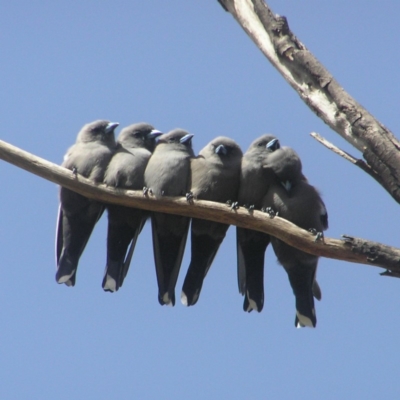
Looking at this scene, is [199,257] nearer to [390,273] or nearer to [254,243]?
[254,243]

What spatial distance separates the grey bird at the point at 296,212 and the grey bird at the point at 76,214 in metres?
1.79

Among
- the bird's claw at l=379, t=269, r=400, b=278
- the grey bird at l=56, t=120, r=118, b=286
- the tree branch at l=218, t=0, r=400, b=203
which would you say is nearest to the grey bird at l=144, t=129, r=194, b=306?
the grey bird at l=56, t=120, r=118, b=286

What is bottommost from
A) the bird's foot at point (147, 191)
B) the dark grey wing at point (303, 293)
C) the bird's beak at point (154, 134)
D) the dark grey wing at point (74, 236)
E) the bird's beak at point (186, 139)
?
the dark grey wing at point (303, 293)

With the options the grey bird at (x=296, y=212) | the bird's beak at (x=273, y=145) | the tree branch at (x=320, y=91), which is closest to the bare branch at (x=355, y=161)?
the tree branch at (x=320, y=91)

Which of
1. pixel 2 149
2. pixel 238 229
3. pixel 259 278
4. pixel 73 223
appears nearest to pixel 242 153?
pixel 238 229

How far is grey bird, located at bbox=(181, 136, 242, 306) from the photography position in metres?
7.79

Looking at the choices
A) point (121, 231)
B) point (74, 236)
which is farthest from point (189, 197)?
point (74, 236)

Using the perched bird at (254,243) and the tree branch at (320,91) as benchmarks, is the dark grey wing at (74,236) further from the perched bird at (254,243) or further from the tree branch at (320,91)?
the tree branch at (320,91)

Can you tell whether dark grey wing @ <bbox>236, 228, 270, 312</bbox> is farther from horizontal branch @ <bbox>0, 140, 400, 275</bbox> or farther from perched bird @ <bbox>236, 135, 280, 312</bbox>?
horizontal branch @ <bbox>0, 140, 400, 275</bbox>

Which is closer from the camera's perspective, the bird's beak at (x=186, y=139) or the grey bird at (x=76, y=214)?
the grey bird at (x=76, y=214)

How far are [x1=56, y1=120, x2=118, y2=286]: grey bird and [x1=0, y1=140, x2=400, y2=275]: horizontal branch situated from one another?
1.56ft

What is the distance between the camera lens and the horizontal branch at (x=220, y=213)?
21.1ft

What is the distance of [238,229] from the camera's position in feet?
26.8

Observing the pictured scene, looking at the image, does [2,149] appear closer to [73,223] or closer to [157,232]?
[73,223]
